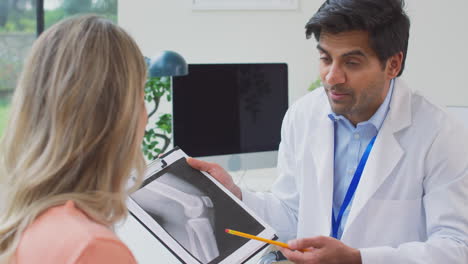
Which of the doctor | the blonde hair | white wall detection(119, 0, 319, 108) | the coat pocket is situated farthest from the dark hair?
white wall detection(119, 0, 319, 108)

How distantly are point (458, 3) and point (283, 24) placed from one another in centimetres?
94

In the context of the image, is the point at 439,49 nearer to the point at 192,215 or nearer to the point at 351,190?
the point at 351,190

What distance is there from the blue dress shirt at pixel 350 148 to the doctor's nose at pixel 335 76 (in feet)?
0.49

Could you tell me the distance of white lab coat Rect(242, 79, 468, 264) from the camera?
47.6 inches

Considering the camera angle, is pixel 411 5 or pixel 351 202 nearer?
pixel 351 202

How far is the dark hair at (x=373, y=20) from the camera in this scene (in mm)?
1307

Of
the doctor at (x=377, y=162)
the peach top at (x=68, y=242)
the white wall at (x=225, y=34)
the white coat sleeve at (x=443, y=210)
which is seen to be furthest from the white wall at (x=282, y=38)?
the peach top at (x=68, y=242)

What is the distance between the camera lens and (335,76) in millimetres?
1337

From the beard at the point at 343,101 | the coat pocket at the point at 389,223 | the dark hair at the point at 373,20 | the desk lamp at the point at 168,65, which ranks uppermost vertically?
the dark hair at the point at 373,20

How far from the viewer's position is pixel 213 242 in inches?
41.8

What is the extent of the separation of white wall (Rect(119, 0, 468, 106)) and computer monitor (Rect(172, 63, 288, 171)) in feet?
2.26

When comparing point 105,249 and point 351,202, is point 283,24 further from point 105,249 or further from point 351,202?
point 105,249

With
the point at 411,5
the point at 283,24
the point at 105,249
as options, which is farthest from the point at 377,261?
the point at 411,5

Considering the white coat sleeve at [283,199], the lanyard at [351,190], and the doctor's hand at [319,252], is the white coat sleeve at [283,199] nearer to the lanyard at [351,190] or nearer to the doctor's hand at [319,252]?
the lanyard at [351,190]
